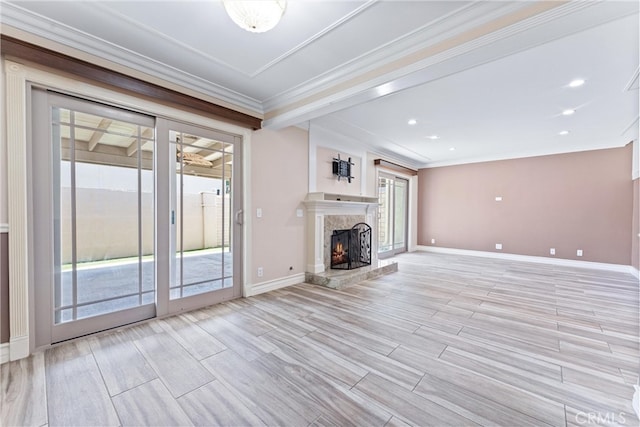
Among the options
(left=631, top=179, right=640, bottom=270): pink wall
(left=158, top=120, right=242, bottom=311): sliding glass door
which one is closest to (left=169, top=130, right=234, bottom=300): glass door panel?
(left=158, top=120, right=242, bottom=311): sliding glass door

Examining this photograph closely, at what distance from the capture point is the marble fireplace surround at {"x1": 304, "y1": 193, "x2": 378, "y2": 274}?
4.29 meters

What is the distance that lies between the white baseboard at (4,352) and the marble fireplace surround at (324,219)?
3202 millimetres

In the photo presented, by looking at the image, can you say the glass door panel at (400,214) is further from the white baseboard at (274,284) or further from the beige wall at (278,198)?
the white baseboard at (274,284)

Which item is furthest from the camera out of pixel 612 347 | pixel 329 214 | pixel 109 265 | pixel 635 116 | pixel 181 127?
pixel 329 214

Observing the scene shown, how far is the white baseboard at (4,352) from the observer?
193 cm

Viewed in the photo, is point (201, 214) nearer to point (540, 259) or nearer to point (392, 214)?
point (392, 214)

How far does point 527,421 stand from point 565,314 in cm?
228

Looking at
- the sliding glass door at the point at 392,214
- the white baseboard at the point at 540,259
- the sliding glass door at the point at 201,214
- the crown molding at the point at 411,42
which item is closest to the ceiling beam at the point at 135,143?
the sliding glass door at the point at 201,214

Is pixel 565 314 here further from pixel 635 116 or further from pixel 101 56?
pixel 101 56

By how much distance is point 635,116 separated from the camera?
12.7 feet

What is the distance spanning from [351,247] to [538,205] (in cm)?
464

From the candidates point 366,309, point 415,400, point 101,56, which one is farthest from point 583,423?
point 101,56

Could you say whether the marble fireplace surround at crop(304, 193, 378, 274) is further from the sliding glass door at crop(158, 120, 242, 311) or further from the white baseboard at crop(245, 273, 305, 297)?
the sliding glass door at crop(158, 120, 242, 311)

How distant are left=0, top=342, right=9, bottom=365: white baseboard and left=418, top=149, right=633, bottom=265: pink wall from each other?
8.10 metres
